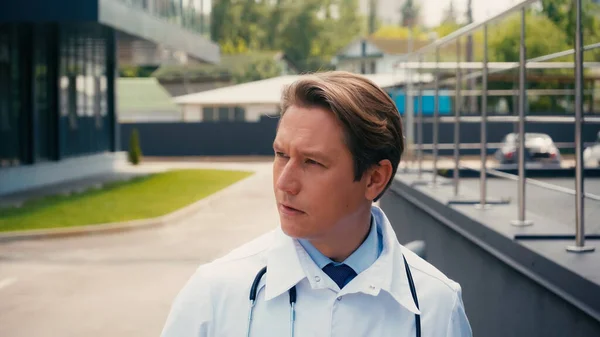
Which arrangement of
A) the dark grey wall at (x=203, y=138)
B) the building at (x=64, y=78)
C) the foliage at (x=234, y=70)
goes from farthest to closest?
1. the foliage at (x=234, y=70)
2. the dark grey wall at (x=203, y=138)
3. the building at (x=64, y=78)

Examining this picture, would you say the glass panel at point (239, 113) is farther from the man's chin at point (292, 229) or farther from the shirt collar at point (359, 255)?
the man's chin at point (292, 229)

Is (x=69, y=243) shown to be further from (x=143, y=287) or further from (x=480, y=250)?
(x=480, y=250)

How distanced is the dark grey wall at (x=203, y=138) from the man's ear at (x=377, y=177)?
4814 centimetres

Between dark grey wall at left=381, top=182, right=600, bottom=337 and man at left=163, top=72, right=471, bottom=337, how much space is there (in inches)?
69.6

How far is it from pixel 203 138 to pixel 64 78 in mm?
19839

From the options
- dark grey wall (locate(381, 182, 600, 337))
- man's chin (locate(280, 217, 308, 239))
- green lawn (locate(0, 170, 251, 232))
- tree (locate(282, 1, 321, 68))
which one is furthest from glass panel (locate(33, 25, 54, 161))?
tree (locate(282, 1, 321, 68))

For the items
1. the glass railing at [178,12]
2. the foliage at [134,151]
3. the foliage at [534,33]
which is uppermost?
the glass railing at [178,12]

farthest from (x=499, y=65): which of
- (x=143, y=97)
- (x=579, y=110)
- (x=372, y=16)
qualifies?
(x=372, y=16)

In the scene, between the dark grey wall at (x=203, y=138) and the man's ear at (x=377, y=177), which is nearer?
the man's ear at (x=377, y=177)

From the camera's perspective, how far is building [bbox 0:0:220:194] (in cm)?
2497

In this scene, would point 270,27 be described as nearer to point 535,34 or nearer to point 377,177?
point 535,34

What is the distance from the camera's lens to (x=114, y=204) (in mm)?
20578

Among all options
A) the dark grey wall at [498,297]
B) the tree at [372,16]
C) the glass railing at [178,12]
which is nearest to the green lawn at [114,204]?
the glass railing at [178,12]

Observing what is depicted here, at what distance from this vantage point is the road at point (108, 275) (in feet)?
28.3
